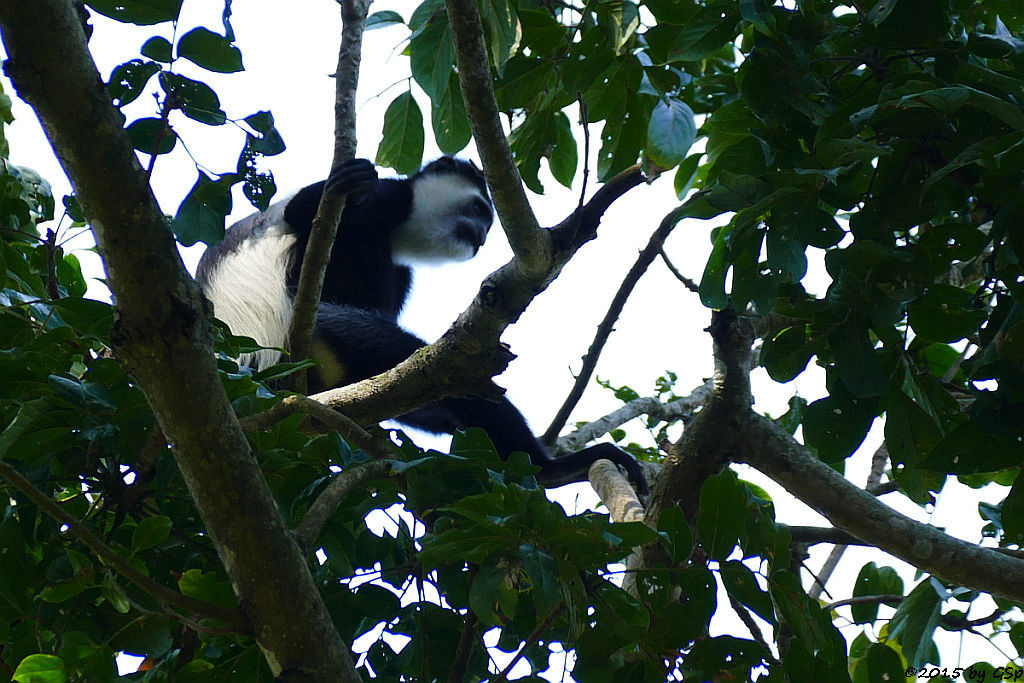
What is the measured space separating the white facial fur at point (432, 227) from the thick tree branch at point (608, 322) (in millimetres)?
1731

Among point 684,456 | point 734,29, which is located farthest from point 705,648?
point 734,29

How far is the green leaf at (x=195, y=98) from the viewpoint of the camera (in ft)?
3.83

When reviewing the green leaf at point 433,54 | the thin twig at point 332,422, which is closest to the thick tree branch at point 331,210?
the green leaf at point 433,54

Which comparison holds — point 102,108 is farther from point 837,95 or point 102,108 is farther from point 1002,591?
point 1002,591

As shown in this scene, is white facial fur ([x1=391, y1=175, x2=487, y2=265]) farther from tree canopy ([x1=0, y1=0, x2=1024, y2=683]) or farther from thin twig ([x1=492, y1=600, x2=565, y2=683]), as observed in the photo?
thin twig ([x1=492, y1=600, x2=565, y2=683])

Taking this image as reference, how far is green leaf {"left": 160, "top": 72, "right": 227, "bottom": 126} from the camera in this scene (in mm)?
1166

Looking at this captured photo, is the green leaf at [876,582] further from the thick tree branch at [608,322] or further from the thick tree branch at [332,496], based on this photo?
the thick tree branch at [332,496]

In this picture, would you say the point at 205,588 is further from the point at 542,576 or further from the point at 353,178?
the point at 353,178

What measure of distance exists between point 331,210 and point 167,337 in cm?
105

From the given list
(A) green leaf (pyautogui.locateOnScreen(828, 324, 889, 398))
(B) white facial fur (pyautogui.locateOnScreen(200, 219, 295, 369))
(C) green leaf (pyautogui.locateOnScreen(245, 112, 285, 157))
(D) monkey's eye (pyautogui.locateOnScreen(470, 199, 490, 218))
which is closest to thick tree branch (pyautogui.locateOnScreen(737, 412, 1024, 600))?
(A) green leaf (pyautogui.locateOnScreen(828, 324, 889, 398))

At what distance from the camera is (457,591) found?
113 cm

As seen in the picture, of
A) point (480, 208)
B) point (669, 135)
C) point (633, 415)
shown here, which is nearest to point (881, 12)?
point (669, 135)

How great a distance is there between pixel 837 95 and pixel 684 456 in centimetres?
68

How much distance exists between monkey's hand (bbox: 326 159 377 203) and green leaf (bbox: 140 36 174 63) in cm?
81
